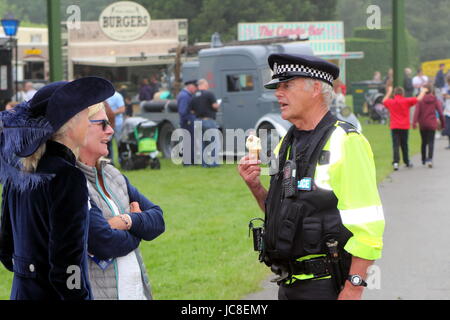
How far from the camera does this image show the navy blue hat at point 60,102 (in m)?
3.52

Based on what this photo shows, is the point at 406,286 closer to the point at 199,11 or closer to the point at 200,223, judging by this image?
the point at 200,223

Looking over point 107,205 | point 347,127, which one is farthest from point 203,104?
point 347,127

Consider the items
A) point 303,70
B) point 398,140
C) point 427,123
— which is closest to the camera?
point 303,70

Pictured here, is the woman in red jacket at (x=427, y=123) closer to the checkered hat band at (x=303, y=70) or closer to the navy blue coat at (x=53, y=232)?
the checkered hat band at (x=303, y=70)

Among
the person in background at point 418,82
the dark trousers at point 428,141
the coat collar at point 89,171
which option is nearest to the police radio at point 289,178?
the coat collar at point 89,171

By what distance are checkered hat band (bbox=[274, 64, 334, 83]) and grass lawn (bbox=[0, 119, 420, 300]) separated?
12.1 feet

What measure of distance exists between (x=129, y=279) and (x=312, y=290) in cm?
95

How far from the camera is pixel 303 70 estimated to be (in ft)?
13.5

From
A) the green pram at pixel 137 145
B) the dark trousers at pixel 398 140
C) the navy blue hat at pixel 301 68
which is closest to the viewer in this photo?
the navy blue hat at pixel 301 68

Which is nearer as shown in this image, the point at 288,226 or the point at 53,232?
the point at 53,232

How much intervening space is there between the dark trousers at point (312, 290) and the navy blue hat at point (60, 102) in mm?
1184

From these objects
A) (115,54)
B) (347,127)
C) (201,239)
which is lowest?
(201,239)

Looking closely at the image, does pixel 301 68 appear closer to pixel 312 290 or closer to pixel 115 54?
pixel 312 290

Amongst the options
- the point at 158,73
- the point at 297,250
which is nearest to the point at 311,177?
the point at 297,250
